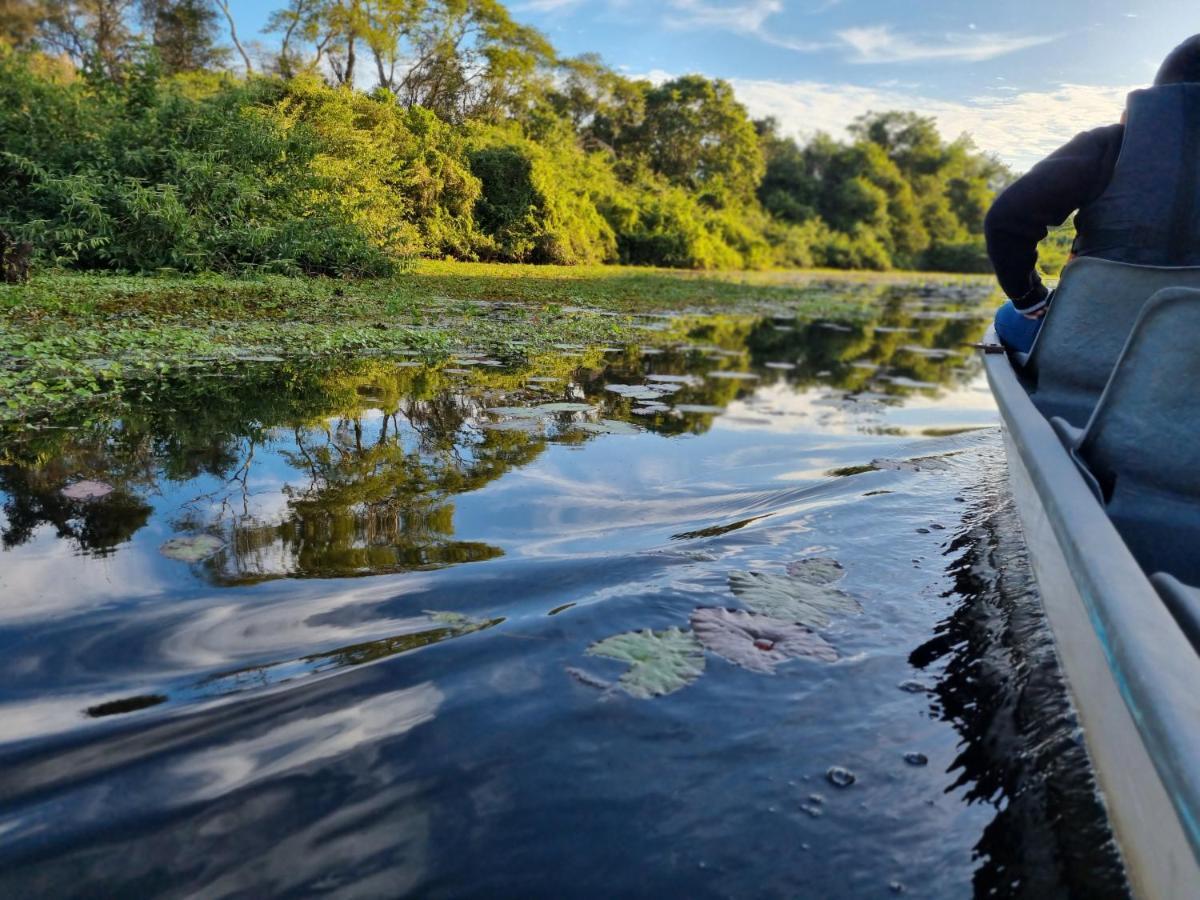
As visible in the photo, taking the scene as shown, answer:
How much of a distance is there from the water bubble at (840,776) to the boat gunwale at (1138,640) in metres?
0.49

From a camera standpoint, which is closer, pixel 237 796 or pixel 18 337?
pixel 237 796

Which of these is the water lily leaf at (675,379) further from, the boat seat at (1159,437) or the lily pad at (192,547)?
the boat seat at (1159,437)

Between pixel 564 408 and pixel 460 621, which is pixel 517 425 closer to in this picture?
pixel 564 408

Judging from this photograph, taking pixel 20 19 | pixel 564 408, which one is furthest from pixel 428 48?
pixel 564 408

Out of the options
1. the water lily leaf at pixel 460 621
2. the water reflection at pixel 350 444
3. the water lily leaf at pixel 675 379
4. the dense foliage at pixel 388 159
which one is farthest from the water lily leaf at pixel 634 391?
the dense foliage at pixel 388 159

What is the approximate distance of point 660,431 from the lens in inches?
146

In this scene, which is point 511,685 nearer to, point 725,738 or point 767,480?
point 725,738

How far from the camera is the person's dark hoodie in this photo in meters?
2.01

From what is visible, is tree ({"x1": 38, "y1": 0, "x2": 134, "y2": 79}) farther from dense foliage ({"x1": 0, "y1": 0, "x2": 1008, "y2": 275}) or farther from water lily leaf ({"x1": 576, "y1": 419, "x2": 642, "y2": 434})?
water lily leaf ({"x1": 576, "y1": 419, "x2": 642, "y2": 434})

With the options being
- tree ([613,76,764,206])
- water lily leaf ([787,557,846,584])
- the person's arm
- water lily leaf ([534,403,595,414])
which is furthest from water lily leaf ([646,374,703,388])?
tree ([613,76,764,206])

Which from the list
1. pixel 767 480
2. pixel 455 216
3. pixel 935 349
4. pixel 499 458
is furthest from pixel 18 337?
pixel 455 216

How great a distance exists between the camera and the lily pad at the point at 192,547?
1969 millimetres

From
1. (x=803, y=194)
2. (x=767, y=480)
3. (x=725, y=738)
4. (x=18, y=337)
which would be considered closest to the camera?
(x=725, y=738)

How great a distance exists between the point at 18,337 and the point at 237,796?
4.53 meters
